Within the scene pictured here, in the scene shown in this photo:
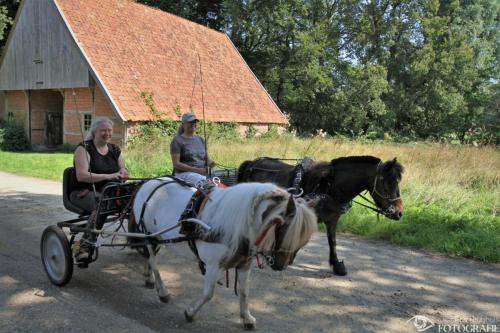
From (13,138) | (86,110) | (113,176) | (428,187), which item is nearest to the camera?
(113,176)

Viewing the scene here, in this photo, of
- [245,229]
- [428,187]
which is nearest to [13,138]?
[428,187]

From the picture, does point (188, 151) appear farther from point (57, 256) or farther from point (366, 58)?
point (366, 58)

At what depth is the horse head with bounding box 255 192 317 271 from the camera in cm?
322

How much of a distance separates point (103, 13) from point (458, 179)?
62.4ft

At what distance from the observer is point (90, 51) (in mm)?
19422

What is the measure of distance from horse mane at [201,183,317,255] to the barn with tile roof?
46.4ft

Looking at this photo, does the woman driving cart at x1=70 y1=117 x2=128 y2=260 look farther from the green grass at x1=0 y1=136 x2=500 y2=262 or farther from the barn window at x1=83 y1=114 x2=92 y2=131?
the barn window at x1=83 y1=114 x2=92 y2=131

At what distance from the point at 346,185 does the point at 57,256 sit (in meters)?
3.59

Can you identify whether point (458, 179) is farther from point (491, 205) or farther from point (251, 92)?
point (251, 92)

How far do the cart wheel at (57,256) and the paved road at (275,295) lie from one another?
0.38 ft

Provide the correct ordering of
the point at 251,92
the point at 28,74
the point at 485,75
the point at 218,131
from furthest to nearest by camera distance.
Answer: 1. the point at 485,75
2. the point at 251,92
3. the point at 28,74
4. the point at 218,131

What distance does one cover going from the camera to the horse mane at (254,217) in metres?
3.25

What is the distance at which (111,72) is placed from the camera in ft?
63.1

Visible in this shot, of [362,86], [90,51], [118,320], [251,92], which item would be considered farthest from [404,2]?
[118,320]
